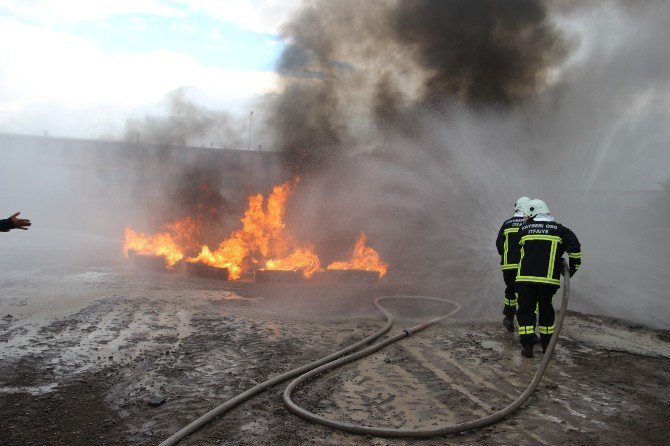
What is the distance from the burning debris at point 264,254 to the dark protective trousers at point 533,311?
5532 mm

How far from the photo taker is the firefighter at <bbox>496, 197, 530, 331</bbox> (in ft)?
21.4

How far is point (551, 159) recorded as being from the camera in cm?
1669

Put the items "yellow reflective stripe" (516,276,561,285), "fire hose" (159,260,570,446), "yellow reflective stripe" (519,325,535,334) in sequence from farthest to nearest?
"yellow reflective stripe" (519,325,535,334) → "yellow reflective stripe" (516,276,561,285) → "fire hose" (159,260,570,446)

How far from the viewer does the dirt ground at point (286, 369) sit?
12.0ft

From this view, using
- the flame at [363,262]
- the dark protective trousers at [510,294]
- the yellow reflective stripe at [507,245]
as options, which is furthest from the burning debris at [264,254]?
the yellow reflective stripe at [507,245]

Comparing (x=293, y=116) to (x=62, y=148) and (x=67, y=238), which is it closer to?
(x=67, y=238)

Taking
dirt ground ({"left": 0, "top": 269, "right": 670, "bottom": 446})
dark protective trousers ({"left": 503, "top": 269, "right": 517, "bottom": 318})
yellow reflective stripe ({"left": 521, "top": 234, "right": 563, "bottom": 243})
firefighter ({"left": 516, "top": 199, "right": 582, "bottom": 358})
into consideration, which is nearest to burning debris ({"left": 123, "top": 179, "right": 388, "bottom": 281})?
dirt ground ({"left": 0, "top": 269, "right": 670, "bottom": 446})

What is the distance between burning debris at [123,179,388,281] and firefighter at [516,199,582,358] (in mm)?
5558

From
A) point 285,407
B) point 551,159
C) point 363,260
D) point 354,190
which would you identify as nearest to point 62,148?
point 354,190

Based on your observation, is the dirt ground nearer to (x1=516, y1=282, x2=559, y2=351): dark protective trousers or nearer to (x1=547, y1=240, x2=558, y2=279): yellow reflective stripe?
(x1=516, y1=282, x2=559, y2=351): dark protective trousers

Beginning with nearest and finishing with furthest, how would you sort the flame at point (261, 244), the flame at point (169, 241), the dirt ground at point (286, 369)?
the dirt ground at point (286, 369), the flame at point (261, 244), the flame at point (169, 241)

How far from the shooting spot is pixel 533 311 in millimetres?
5621

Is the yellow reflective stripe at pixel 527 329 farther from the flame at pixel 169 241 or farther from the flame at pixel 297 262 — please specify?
the flame at pixel 169 241

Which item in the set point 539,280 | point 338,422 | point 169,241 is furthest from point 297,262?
point 338,422
